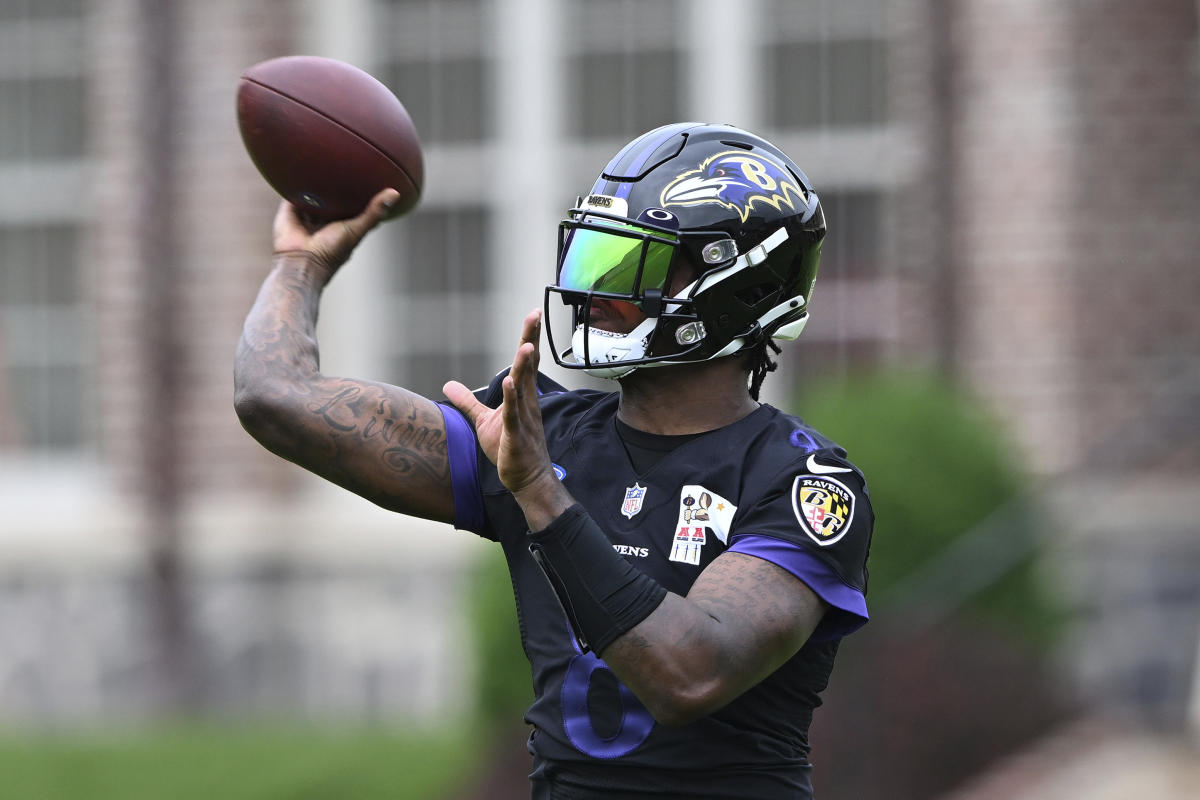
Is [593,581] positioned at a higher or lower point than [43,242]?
lower

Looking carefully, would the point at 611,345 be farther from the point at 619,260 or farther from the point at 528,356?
the point at 528,356

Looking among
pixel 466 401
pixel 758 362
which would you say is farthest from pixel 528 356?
pixel 758 362

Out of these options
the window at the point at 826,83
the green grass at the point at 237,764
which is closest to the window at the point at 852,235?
the window at the point at 826,83

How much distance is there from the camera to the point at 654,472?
9.67 feet

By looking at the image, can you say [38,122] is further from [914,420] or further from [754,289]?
[754,289]

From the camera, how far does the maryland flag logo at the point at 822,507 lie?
278 cm

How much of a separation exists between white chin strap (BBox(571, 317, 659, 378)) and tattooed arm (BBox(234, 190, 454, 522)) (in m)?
0.35

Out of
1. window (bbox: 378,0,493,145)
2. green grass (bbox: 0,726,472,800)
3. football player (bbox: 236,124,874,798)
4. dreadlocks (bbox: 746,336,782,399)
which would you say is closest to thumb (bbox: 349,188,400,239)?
football player (bbox: 236,124,874,798)

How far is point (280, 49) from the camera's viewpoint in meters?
10.6

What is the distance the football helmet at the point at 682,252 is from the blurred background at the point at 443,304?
16.9ft

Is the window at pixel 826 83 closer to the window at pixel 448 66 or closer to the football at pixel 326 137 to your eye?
the window at pixel 448 66

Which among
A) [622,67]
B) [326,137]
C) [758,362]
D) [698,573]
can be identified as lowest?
[698,573]

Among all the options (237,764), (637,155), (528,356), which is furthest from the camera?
(237,764)

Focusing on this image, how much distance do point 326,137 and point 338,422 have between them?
2.22ft
